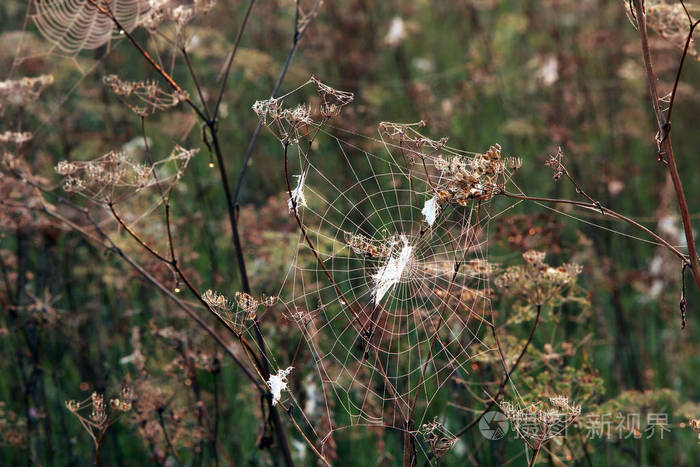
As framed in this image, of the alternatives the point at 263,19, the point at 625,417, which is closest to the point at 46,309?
the point at 625,417

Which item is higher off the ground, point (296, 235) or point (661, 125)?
point (296, 235)

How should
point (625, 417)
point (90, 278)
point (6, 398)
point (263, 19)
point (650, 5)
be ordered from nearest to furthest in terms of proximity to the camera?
point (650, 5), point (625, 417), point (6, 398), point (90, 278), point (263, 19)

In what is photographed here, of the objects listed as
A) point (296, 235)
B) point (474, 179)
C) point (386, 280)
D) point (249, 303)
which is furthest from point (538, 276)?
point (296, 235)

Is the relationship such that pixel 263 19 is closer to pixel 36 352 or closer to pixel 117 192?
pixel 117 192

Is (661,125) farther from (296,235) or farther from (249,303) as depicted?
(296,235)

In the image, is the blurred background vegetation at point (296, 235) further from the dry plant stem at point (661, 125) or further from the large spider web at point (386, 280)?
the dry plant stem at point (661, 125)

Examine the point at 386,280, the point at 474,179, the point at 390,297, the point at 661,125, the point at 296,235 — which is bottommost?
the point at 386,280
